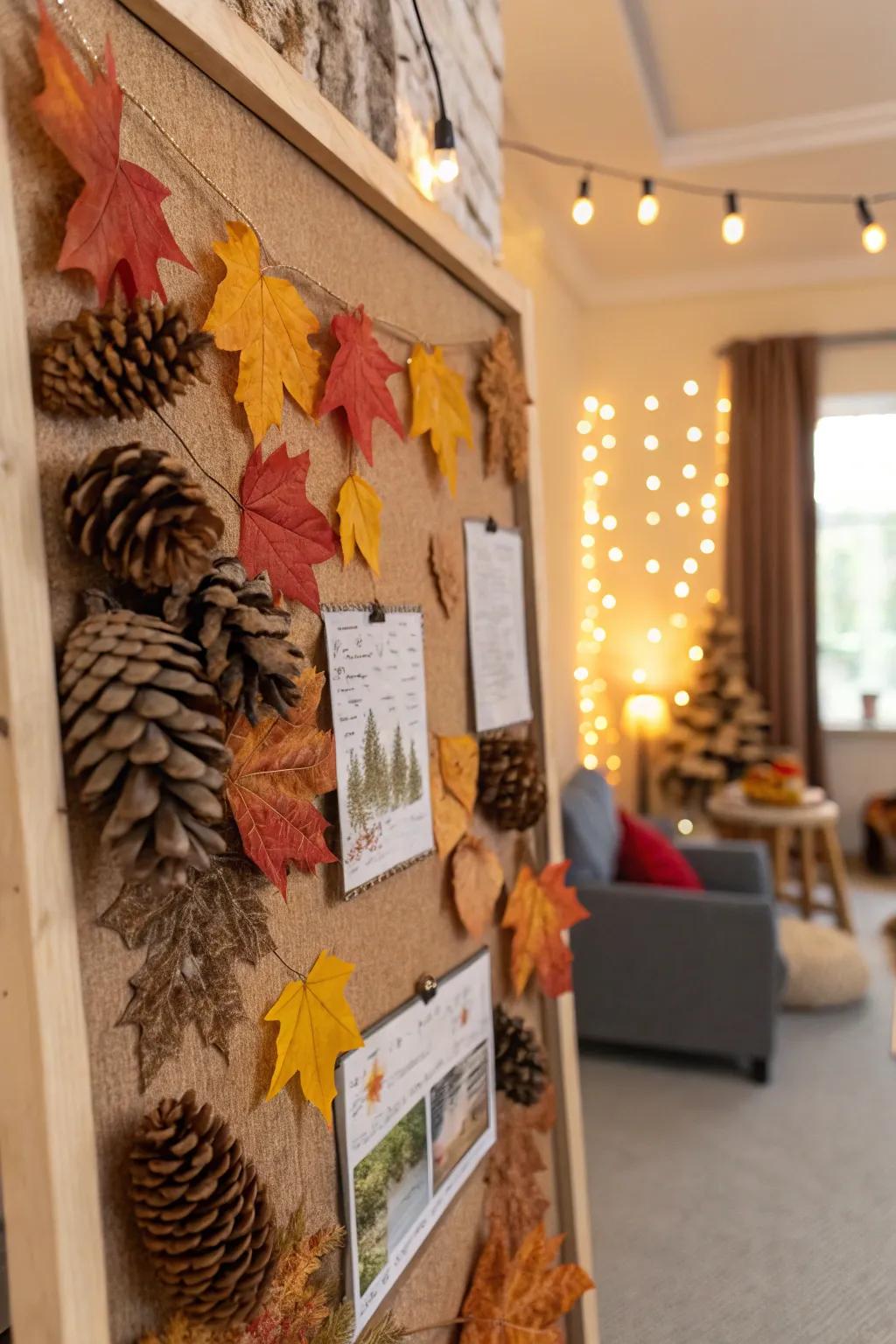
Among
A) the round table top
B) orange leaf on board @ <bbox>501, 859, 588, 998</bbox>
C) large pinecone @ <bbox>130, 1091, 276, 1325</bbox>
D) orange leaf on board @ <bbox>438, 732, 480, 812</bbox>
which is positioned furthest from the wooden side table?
large pinecone @ <bbox>130, 1091, 276, 1325</bbox>

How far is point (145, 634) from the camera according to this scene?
0.58 metres

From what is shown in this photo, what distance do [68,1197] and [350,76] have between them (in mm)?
995

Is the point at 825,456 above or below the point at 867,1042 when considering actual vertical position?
above

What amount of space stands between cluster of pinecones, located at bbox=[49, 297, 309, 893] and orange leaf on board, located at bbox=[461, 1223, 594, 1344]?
821 mm

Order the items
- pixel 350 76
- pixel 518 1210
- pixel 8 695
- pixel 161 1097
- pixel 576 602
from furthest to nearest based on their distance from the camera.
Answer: pixel 576 602 → pixel 518 1210 → pixel 350 76 → pixel 161 1097 → pixel 8 695

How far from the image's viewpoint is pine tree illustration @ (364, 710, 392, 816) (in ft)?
3.10

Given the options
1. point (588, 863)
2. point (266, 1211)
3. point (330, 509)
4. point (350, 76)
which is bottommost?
point (588, 863)

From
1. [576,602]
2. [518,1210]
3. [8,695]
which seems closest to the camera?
[8,695]

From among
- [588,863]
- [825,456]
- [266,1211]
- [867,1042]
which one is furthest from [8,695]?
[825,456]

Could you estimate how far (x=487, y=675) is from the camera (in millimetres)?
1253

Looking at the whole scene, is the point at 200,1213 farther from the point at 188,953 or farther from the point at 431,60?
the point at 431,60

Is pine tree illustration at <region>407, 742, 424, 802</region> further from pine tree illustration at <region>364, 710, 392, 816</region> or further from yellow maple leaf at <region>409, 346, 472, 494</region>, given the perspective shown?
yellow maple leaf at <region>409, 346, 472, 494</region>

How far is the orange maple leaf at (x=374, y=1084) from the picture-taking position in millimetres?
935

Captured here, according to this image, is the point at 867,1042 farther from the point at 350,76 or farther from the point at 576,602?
the point at 350,76
